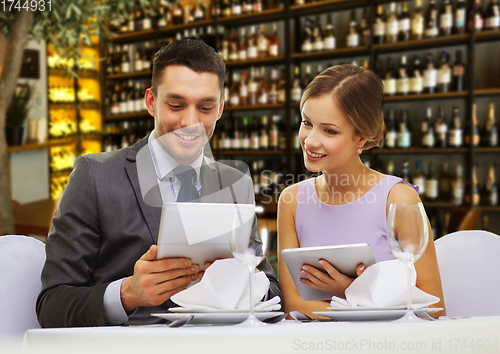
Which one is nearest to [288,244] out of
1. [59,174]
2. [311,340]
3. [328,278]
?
[328,278]

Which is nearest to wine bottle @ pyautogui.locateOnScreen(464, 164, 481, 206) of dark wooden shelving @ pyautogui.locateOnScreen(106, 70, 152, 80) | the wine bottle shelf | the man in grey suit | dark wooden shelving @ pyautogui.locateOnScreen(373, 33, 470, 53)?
dark wooden shelving @ pyautogui.locateOnScreen(373, 33, 470, 53)

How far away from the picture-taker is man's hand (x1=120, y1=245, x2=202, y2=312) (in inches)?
31.9

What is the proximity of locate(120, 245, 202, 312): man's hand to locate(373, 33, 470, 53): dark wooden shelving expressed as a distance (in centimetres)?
269

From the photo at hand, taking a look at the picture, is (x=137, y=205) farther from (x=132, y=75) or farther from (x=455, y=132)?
(x=132, y=75)

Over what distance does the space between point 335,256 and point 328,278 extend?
0.23 ft

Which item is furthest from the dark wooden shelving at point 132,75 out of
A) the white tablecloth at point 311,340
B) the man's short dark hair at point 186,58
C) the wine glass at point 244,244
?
the white tablecloth at point 311,340

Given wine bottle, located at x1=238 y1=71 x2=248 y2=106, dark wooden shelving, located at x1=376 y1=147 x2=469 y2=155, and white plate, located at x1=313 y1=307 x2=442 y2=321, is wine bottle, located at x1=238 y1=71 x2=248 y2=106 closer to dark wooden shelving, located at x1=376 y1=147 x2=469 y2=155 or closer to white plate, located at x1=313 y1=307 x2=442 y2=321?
dark wooden shelving, located at x1=376 y1=147 x2=469 y2=155

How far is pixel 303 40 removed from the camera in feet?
11.6

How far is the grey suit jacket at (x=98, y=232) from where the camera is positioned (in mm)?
1008

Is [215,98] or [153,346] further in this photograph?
[215,98]

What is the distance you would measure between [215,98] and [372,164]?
2.29 meters

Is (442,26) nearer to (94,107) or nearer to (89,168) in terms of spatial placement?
(89,168)

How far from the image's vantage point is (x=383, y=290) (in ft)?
2.68

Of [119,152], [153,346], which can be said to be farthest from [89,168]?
[153,346]
